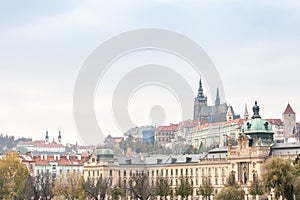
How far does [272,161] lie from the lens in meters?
90.4

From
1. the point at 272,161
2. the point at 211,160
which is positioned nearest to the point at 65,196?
the point at 211,160

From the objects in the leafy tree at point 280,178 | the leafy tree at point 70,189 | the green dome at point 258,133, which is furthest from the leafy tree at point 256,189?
the leafy tree at point 70,189

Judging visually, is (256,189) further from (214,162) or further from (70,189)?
(70,189)

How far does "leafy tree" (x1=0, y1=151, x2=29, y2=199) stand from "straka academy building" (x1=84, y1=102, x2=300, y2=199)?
95.1 ft

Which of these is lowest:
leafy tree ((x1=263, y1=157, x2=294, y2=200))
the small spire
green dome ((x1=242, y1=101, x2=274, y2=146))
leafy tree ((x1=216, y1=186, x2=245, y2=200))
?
leafy tree ((x1=216, y1=186, x2=245, y2=200))

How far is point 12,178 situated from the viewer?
126m

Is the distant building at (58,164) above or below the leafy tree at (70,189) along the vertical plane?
above

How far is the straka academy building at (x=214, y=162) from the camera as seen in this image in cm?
13625

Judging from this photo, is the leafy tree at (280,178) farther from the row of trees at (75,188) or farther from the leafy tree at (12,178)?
the leafy tree at (12,178)

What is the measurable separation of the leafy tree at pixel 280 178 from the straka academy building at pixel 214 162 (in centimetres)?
4126

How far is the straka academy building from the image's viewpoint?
5364 inches

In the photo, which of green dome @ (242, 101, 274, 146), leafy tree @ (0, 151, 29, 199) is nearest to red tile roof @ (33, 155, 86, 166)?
leafy tree @ (0, 151, 29, 199)

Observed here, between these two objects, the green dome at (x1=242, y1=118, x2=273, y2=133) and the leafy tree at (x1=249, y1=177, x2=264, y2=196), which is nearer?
the leafy tree at (x1=249, y1=177, x2=264, y2=196)

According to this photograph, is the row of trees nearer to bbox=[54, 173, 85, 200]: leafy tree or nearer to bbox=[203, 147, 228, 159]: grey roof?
bbox=[54, 173, 85, 200]: leafy tree
